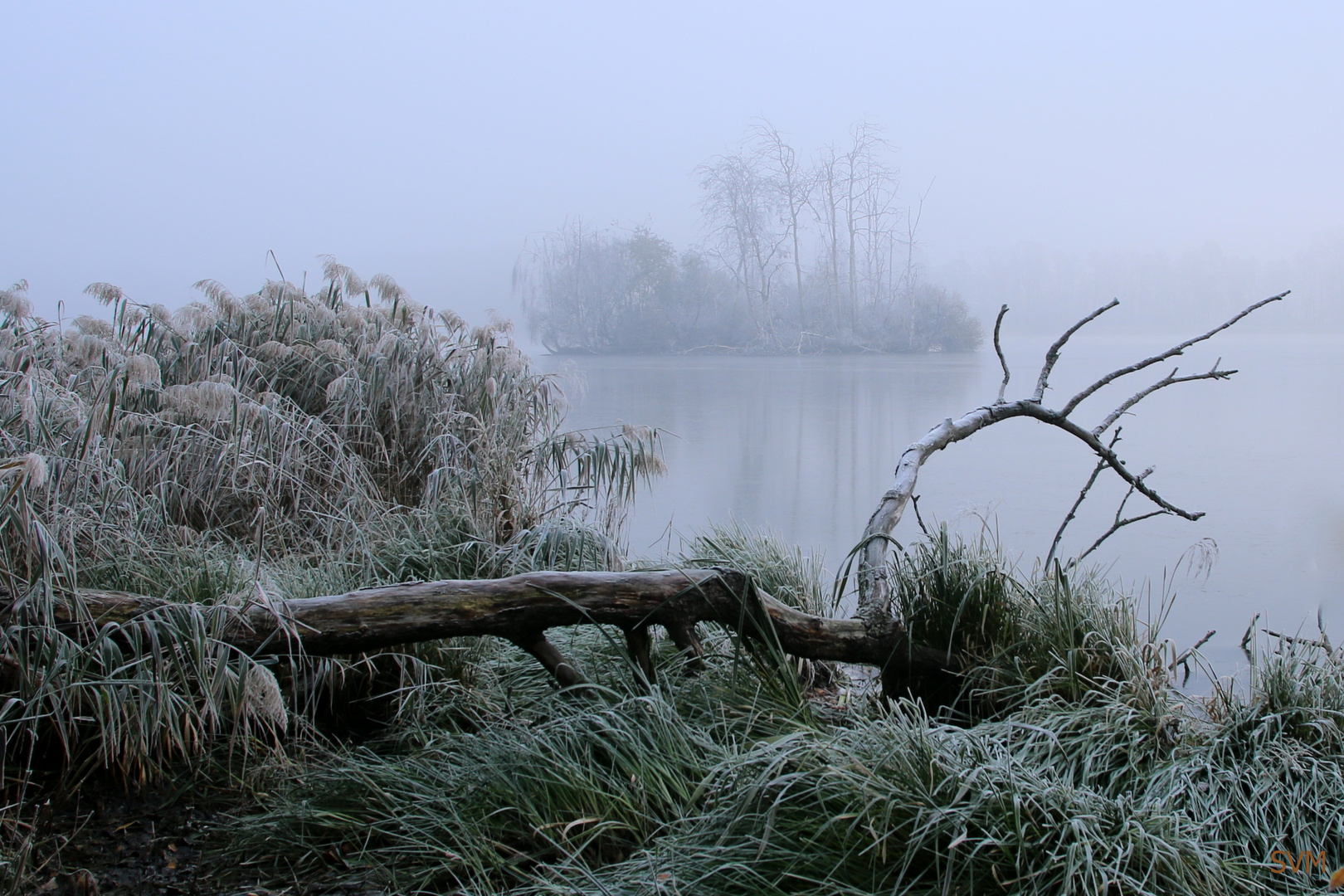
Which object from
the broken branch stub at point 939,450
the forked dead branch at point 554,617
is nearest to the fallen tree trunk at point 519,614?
the forked dead branch at point 554,617

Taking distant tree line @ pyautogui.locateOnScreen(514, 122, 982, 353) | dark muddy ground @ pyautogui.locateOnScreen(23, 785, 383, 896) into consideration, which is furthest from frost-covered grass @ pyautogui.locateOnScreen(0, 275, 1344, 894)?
distant tree line @ pyautogui.locateOnScreen(514, 122, 982, 353)

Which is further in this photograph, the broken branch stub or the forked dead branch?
the broken branch stub

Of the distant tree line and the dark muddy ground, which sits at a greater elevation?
the distant tree line

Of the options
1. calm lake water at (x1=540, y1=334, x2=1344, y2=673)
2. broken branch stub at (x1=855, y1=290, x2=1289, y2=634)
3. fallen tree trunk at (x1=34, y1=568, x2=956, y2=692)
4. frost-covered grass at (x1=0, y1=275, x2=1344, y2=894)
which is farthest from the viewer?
calm lake water at (x1=540, y1=334, x2=1344, y2=673)

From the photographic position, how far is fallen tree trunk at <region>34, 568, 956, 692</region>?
1.62m

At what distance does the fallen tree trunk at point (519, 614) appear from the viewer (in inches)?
64.0

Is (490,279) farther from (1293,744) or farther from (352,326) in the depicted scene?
(1293,744)

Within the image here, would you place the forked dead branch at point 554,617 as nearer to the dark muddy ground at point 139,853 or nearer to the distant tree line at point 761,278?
the dark muddy ground at point 139,853

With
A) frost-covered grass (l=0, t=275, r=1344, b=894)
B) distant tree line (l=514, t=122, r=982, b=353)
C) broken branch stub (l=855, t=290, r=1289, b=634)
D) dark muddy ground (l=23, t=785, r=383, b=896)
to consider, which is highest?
distant tree line (l=514, t=122, r=982, b=353)

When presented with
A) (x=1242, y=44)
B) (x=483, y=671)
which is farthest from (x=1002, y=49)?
(x=483, y=671)

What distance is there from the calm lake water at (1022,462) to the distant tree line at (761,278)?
0.23 metres

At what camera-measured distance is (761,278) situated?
232 inches

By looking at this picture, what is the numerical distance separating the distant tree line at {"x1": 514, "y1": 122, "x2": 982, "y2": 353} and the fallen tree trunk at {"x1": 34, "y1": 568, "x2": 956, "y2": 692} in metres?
4.36

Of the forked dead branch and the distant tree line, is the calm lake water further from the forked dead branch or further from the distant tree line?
the forked dead branch
